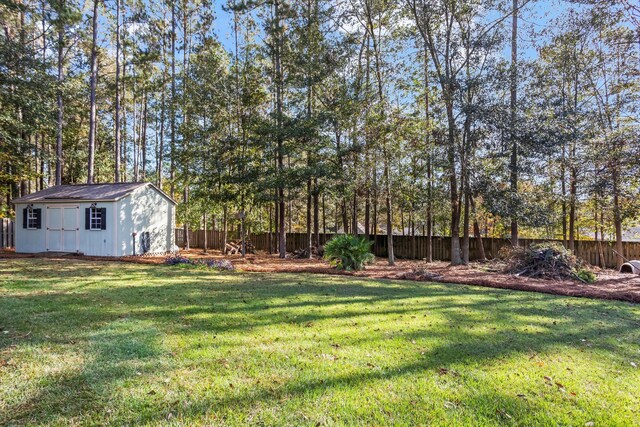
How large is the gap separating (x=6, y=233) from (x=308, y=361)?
67.6 ft

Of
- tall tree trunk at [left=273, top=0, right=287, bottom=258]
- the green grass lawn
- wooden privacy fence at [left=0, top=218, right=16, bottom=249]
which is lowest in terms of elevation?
the green grass lawn

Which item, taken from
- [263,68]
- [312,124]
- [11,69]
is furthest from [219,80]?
[11,69]

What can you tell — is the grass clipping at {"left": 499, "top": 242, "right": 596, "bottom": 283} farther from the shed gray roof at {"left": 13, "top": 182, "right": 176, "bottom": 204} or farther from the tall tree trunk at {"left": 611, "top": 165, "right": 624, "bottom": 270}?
the shed gray roof at {"left": 13, "top": 182, "right": 176, "bottom": 204}

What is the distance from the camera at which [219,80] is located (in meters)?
15.9

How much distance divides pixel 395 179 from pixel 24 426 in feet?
41.5

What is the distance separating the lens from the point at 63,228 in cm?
1398

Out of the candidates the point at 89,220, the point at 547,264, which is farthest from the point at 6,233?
the point at 547,264

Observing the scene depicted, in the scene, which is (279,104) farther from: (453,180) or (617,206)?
(617,206)

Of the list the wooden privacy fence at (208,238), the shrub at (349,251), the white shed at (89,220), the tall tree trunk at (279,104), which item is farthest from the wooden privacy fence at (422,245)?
the white shed at (89,220)

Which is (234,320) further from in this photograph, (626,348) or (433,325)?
(626,348)

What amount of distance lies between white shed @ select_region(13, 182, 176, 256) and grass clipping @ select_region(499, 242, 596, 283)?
14401 millimetres

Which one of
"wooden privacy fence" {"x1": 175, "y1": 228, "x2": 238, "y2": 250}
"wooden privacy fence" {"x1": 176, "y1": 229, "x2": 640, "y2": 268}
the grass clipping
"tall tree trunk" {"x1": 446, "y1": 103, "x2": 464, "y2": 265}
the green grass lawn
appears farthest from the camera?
"wooden privacy fence" {"x1": 175, "y1": 228, "x2": 238, "y2": 250}

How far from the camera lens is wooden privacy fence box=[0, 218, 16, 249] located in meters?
16.5

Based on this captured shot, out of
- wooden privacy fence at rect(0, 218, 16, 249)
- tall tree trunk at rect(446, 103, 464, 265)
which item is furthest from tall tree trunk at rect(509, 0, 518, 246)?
wooden privacy fence at rect(0, 218, 16, 249)
